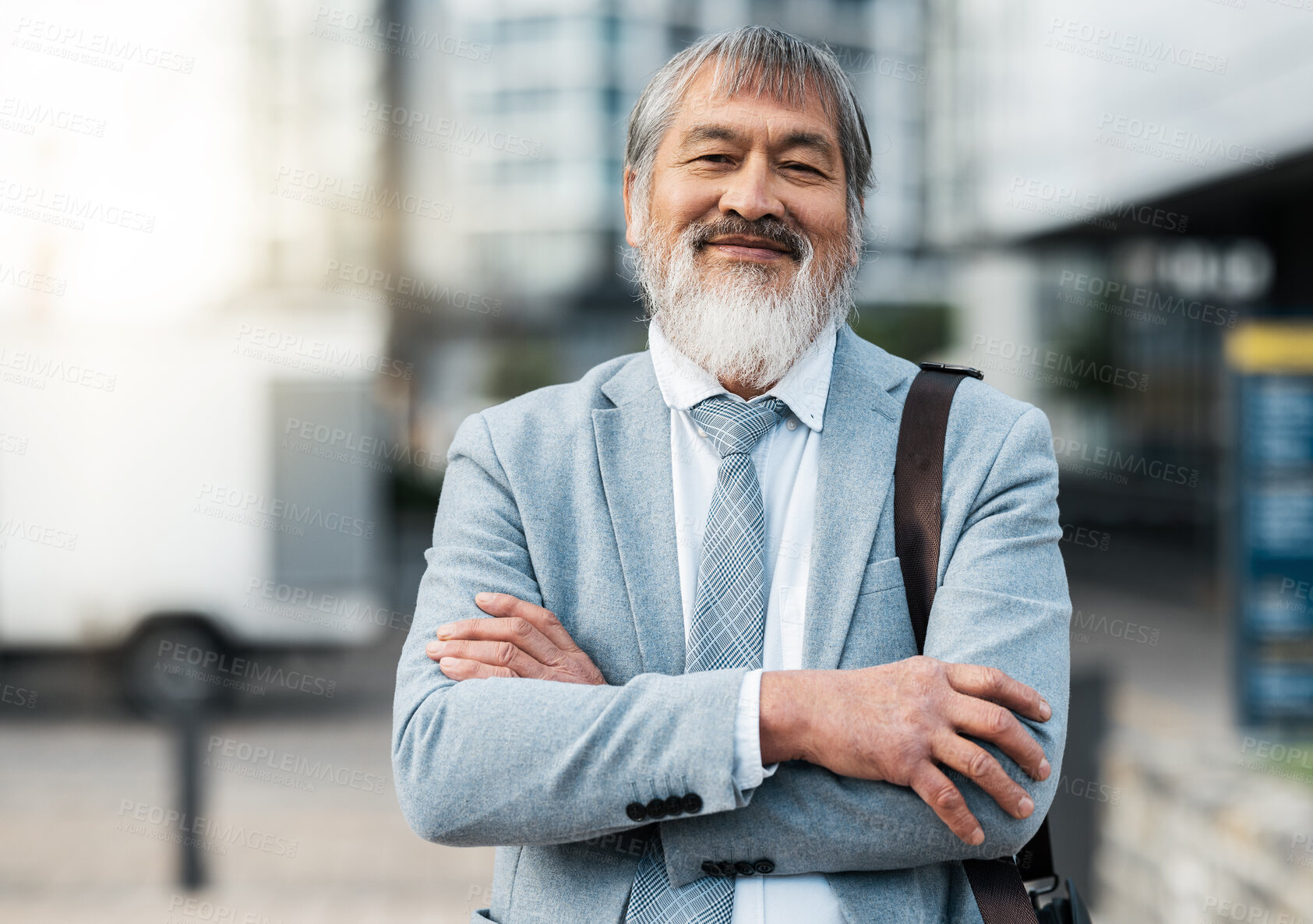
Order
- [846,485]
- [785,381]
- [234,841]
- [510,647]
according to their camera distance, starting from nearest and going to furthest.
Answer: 1. [510,647]
2. [846,485]
3. [785,381]
4. [234,841]

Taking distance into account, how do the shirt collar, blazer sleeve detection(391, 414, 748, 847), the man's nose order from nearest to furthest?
blazer sleeve detection(391, 414, 748, 847) < the man's nose < the shirt collar

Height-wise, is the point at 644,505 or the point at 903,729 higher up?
the point at 644,505

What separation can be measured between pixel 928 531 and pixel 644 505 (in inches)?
17.8

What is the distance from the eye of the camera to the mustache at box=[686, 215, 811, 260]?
1919 millimetres

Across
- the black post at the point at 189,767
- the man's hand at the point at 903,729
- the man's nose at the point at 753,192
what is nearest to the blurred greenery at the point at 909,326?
the black post at the point at 189,767

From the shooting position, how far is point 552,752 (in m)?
1.62

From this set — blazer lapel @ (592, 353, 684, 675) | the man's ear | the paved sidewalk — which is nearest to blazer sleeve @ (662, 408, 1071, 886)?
blazer lapel @ (592, 353, 684, 675)

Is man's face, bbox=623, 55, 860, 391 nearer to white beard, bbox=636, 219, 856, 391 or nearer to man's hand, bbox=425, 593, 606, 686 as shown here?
white beard, bbox=636, 219, 856, 391

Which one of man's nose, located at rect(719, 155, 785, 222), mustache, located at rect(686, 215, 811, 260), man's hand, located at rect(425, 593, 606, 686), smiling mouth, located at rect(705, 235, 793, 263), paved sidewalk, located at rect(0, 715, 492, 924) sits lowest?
paved sidewalk, located at rect(0, 715, 492, 924)

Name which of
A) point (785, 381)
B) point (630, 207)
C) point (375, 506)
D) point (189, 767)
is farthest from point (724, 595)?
point (375, 506)

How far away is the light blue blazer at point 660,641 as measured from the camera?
1.62m

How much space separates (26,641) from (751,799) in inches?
365

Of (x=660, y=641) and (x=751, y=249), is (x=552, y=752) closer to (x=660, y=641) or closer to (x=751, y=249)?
(x=660, y=641)

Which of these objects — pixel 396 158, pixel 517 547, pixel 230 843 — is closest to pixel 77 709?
pixel 230 843
